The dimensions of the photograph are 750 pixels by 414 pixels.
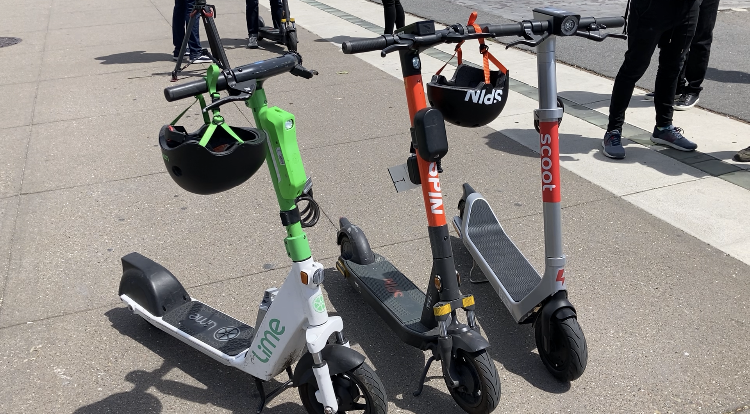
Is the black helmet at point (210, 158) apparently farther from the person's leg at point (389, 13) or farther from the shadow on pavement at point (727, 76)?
the person's leg at point (389, 13)

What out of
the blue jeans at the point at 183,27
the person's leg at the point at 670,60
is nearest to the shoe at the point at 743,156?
the person's leg at the point at 670,60

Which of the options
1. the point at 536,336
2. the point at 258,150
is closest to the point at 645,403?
the point at 536,336

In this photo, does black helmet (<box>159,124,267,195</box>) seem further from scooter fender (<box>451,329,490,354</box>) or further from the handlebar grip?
the handlebar grip

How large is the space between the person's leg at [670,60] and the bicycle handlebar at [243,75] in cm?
356

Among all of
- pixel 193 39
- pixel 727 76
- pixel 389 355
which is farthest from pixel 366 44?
pixel 193 39

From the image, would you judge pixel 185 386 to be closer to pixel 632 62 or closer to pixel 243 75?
pixel 243 75

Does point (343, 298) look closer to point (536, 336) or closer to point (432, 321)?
point (432, 321)

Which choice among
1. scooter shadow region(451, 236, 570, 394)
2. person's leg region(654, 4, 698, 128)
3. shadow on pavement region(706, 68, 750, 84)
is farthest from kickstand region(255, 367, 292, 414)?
shadow on pavement region(706, 68, 750, 84)

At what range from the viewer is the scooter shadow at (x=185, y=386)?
9.62ft

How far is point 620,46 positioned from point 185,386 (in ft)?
24.2

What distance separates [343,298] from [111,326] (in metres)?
1.21

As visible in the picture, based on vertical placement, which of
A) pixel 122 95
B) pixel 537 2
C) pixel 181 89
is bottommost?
pixel 537 2

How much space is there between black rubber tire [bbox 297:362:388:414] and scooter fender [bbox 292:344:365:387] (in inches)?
1.0

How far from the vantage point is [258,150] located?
7.39 feet
